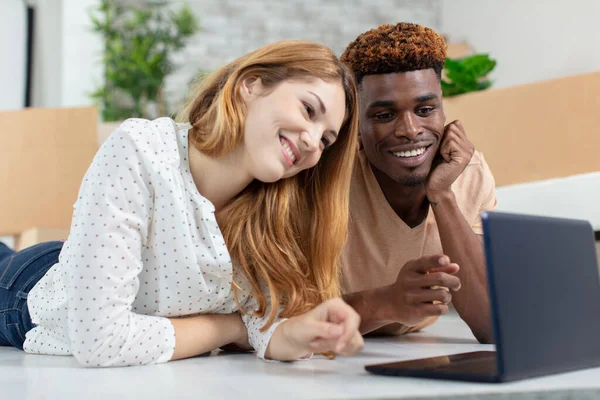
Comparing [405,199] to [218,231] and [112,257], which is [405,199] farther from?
[112,257]

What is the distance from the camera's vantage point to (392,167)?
4.53 ft

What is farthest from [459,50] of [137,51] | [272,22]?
[137,51]

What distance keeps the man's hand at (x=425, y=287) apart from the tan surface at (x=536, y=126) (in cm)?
103

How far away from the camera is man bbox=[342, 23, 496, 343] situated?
1324 mm

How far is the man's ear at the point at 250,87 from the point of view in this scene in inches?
44.5

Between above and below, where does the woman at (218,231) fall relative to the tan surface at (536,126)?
below

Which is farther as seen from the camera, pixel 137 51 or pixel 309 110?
pixel 137 51

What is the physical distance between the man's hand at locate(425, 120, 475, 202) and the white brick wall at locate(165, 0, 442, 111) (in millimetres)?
2801

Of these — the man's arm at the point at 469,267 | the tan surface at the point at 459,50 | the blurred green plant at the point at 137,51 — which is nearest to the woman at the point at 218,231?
the man's arm at the point at 469,267

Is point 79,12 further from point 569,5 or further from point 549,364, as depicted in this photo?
point 549,364

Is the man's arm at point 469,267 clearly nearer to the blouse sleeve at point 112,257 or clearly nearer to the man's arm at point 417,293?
the man's arm at point 417,293

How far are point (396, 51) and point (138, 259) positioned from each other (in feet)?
2.17

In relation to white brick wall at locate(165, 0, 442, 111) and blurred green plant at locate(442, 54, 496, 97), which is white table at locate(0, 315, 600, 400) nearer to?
blurred green plant at locate(442, 54, 496, 97)

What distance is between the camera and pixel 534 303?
2.80 ft
